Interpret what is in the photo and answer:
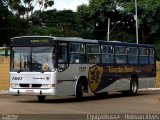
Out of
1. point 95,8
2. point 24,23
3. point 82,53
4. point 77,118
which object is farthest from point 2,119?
point 24,23

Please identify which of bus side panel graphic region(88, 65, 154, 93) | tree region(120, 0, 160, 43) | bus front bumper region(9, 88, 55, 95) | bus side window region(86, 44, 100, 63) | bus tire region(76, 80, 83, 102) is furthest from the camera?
tree region(120, 0, 160, 43)

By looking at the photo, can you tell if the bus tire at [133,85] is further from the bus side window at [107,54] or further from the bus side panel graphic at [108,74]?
the bus side window at [107,54]

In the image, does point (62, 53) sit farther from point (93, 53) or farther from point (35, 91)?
point (93, 53)

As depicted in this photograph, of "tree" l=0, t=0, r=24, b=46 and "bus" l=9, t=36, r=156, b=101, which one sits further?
"tree" l=0, t=0, r=24, b=46

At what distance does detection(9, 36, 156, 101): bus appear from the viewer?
2267cm

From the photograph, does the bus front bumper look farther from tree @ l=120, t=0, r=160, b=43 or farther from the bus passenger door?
tree @ l=120, t=0, r=160, b=43

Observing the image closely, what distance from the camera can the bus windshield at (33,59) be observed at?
74.5 feet

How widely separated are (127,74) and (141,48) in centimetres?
233

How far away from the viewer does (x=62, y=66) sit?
23078 millimetres

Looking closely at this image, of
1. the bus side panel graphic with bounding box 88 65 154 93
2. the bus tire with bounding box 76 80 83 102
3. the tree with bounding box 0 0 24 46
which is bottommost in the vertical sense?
the bus tire with bounding box 76 80 83 102

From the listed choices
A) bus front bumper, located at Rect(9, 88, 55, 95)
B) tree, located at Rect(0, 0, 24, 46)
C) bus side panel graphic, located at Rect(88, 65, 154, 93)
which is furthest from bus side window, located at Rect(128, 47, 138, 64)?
tree, located at Rect(0, 0, 24, 46)

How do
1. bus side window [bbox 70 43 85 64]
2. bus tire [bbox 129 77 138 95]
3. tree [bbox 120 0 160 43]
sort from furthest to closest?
tree [bbox 120 0 160 43] → bus tire [bbox 129 77 138 95] → bus side window [bbox 70 43 85 64]

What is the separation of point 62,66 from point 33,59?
4.03 feet

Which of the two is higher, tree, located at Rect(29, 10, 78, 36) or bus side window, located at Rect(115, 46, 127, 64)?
tree, located at Rect(29, 10, 78, 36)
